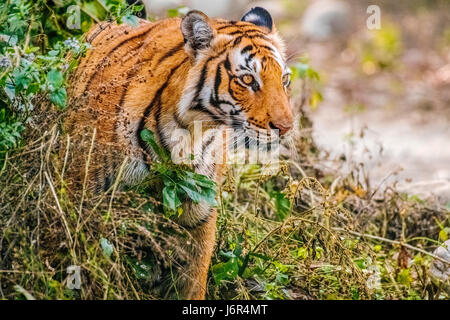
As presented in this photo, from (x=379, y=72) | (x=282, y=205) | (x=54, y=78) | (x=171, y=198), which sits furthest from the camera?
(x=379, y=72)

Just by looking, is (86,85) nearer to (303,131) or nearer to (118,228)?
(118,228)

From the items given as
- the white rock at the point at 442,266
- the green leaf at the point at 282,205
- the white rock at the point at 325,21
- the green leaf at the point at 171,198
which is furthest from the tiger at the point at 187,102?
the white rock at the point at 325,21

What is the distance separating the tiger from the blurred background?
2324 millimetres

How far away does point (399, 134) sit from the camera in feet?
27.2

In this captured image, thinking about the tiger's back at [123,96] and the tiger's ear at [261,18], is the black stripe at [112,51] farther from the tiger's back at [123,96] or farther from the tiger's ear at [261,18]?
the tiger's ear at [261,18]

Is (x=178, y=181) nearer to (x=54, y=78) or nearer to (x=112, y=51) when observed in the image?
(x=54, y=78)

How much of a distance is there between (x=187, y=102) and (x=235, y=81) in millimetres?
242

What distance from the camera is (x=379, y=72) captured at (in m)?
10.6

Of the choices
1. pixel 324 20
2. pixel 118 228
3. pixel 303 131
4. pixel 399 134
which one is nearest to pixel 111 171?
pixel 118 228

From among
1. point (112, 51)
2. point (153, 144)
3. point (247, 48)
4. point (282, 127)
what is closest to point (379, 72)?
point (112, 51)

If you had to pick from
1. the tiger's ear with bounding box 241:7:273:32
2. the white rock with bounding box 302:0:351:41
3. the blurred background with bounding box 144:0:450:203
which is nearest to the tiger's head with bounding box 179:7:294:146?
the tiger's ear with bounding box 241:7:273:32

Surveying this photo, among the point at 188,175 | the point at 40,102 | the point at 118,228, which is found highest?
the point at 40,102

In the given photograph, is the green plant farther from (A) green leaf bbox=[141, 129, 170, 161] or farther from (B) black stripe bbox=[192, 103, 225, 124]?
(B) black stripe bbox=[192, 103, 225, 124]

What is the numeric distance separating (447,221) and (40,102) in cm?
283
